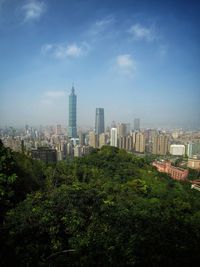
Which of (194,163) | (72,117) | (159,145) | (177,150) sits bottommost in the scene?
(194,163)

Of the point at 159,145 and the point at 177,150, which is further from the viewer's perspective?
the point at 177,150

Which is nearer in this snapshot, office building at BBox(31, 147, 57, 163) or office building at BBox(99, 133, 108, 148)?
office building at BBox(31, 147, 57, 163)

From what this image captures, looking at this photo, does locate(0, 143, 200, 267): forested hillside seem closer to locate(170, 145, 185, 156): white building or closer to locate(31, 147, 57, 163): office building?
locate(31, 147, 57, 163): office building

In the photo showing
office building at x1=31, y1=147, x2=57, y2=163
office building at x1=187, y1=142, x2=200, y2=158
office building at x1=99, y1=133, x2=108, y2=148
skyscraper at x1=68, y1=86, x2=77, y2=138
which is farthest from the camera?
skyscraper at x1=68, y1=86, x2=77, y2=138

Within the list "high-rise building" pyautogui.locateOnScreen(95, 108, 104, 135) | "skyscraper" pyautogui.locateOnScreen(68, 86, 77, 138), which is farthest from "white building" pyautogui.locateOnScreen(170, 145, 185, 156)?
"skyscraper" pyautogui.locateOnScreen(68, 86, 77, 138)

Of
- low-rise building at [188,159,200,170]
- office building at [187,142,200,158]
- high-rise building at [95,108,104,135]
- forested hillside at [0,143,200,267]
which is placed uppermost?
high-rise building at [95,108,104,135]

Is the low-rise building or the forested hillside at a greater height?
the forested hillside

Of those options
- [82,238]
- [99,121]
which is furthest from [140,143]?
[82,238]

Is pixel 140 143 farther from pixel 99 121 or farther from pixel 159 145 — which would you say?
pixel 99 121

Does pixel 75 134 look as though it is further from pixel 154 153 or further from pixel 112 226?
pixel 112 226

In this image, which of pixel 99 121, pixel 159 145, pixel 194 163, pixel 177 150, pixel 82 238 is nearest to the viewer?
pixel 82 238

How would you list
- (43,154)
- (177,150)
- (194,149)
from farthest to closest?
1. (177,150)
2. (194,149)
3. (43,154)

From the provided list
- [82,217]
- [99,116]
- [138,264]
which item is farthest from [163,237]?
[99,116]
